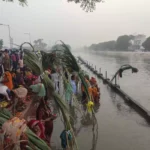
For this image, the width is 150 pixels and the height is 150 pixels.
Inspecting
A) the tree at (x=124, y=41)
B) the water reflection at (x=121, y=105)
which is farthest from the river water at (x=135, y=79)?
the tree at (x=124, y=41)

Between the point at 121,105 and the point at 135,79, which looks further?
the point at 135,79

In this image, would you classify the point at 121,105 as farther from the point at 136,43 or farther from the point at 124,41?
the point at 136,43

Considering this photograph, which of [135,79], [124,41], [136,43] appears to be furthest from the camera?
[136,43]

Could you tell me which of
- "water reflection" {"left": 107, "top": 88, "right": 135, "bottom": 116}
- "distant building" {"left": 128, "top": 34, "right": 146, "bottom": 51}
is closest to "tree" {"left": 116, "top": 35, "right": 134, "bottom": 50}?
"distant building" {"left": 128, "top": 34, "right": 146, "bottom": 51}

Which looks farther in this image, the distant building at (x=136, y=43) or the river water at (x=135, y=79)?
the distant building at (x=136, y=43)

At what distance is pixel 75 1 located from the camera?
36.1 ft

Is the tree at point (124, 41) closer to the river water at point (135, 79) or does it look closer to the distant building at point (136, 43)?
the distant building at point (136, 43)

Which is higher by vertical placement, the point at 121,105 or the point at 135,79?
the point at 121,105

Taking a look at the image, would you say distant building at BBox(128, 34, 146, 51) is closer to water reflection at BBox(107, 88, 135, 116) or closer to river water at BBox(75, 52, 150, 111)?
river water at BBox(75, 52, 150, 111)

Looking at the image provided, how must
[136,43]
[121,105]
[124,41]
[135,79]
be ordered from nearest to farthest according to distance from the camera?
[121,105] → [135,79] → [124,41] → [136,43]

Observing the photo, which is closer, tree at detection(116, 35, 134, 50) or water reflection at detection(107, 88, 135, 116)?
water reflection at detection(107, 88, 135, 116)

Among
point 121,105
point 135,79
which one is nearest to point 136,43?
point 135,79

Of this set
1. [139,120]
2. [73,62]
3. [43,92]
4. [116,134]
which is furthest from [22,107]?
[139,120]

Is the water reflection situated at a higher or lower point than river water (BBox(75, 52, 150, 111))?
higher
